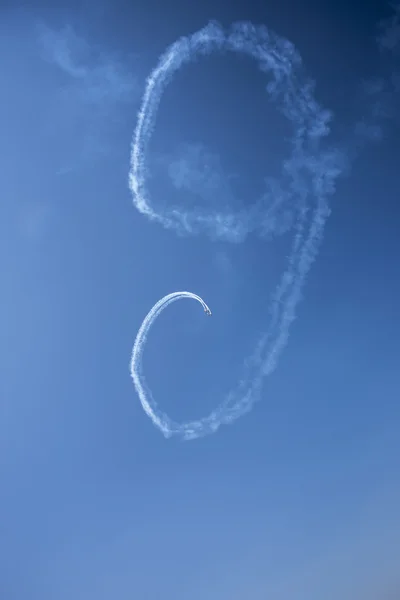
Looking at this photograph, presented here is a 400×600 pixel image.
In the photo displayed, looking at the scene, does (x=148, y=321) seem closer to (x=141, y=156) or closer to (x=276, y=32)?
(x=141, y=156)

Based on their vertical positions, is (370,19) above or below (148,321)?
above

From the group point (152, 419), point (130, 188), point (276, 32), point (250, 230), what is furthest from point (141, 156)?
point (152, 419)

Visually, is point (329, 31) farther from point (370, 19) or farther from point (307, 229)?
point (307, 229)

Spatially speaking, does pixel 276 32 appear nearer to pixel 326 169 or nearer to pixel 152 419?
pixel 326 169

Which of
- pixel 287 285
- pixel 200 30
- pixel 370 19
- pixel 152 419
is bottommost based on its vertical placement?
pixel 152 419

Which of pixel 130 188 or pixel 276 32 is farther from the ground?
pixel 276 32

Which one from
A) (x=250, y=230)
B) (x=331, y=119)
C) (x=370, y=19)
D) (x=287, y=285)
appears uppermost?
(x=370, y=19)

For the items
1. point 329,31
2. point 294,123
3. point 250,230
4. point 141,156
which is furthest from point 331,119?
point 141,156
